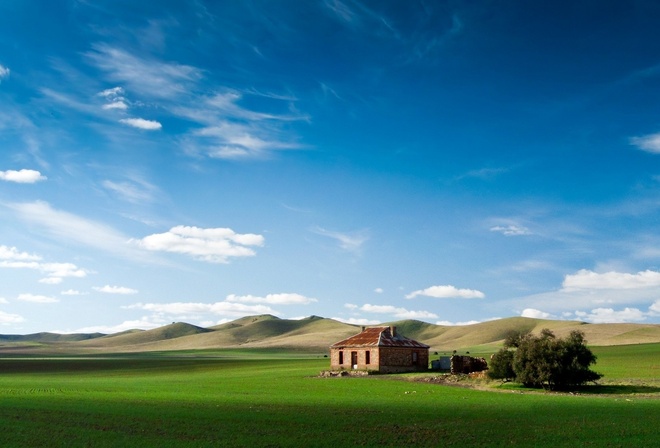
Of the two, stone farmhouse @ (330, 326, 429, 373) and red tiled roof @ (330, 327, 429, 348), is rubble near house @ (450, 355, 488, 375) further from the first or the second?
stone farmhouse @ (330, 326, 429, 373)

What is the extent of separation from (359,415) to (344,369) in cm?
4012

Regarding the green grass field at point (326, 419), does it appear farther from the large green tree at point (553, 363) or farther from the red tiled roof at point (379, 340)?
the red tiled roof at point (379, 340)

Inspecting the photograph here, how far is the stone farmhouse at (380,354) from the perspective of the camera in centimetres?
6606

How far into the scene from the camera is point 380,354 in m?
65.6

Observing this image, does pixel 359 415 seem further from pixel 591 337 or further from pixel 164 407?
pixel 591 337

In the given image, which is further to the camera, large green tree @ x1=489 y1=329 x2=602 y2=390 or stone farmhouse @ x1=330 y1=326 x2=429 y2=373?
stone farmhouse @ x1=330 y1=326 x2=429 y2=373

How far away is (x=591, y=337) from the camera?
170 meters

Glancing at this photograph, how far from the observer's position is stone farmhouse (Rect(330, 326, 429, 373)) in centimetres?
6606

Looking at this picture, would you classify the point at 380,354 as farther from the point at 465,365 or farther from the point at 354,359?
the point at 465,365

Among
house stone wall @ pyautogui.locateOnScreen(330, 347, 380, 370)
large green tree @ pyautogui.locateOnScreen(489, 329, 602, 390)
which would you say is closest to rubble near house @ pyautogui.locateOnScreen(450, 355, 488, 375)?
house stone wall @ pyautogui.locateOnScreen(330, 347, 380, 370)

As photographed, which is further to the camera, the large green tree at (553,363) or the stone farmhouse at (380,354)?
the stone farmhouse at (380,354)

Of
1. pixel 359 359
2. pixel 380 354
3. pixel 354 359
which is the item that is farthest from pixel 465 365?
pixel 354 359

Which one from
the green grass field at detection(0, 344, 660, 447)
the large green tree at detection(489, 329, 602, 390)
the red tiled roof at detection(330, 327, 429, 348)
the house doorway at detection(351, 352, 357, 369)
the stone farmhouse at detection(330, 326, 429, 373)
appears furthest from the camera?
the house doorway at detection(351, 352, 357, 369)

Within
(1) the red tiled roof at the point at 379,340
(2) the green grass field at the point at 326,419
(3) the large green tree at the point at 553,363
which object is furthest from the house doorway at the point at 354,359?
(2) the green grass field at the point at 326,419
